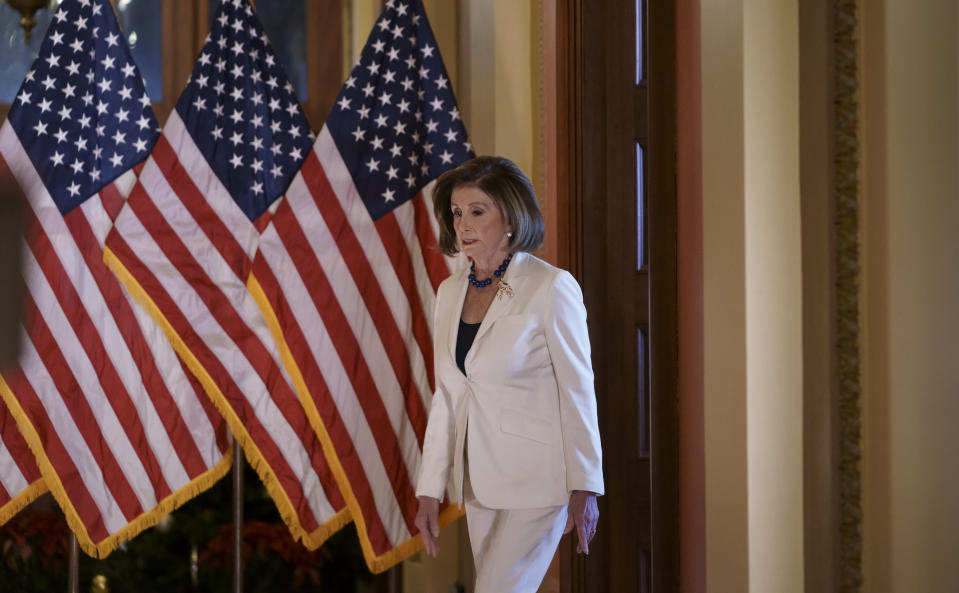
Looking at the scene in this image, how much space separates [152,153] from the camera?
3.33 metres

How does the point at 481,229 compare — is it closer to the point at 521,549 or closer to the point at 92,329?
the point at 521,549

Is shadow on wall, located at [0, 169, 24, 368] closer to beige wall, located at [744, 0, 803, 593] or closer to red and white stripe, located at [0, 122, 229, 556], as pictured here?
beige wall, located at [744, 0, 803, 593]

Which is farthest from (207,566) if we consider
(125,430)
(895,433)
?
(895,433)

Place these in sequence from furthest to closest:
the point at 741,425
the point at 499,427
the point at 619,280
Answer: the point at 619,280, the point at 499,427, the point at 741,425

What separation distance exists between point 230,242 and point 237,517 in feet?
3.31

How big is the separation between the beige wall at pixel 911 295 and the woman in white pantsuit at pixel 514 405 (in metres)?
0.71

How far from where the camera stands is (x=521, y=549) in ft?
7.69

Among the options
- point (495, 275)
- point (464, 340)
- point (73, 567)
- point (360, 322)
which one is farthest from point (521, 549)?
point (73, 567)

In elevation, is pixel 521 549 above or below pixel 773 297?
below

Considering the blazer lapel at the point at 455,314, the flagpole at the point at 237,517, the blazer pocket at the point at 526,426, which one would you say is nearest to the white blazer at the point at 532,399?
the blazer pocket at the point at 526,426

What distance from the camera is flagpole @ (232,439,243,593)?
11.2 ft

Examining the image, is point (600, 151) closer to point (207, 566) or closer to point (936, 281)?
point (936, 281)

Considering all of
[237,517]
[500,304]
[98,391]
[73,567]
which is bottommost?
[73,567]

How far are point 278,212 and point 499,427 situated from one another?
1.38 meters
